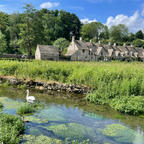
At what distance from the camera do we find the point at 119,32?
118188 mm

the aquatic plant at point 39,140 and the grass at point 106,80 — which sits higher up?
the grass at point 106,80

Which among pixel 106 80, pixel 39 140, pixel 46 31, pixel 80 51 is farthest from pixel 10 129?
pixel 46 31

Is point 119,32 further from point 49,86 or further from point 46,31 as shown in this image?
point 49,86

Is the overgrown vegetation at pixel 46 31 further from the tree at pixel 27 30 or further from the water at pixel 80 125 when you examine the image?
the water at pixel 80 125

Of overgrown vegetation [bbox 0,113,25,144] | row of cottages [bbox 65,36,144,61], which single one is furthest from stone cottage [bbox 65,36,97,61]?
overgrown vegetation [bbox 0,113,25,144]

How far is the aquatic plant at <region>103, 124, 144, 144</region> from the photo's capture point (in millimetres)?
8039

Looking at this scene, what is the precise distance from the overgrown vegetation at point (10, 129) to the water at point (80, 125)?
440 millimetres

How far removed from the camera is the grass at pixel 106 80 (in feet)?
39.6

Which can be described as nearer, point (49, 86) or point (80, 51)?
point (49, 86)

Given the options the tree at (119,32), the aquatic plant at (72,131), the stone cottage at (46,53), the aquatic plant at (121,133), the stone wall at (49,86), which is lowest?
the aquatic plant at (121,133)

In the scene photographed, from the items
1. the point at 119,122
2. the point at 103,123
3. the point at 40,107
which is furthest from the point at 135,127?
the point at 40,107

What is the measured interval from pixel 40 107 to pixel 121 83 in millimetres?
6659

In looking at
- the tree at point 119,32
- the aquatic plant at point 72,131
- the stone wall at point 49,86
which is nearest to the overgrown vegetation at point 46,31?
the tree at point 119,32

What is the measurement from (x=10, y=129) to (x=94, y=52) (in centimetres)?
5807
